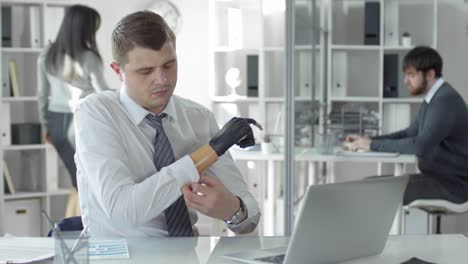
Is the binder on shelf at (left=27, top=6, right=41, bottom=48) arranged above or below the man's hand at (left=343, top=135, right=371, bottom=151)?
above

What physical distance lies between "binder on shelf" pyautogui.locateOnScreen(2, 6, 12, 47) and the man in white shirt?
3.21m

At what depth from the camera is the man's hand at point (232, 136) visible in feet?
6.36

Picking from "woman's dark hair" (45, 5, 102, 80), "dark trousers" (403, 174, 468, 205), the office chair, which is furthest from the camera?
"woman's dark hair" (45, 5, 102, 80)

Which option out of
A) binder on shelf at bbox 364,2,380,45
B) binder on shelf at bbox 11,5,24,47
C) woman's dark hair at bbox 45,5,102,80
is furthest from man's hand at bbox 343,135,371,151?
binder on shelf at bbox 11,5,24,47

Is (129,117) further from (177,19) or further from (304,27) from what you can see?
(177,19)

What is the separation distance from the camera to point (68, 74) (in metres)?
4.90

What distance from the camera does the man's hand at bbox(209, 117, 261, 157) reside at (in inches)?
76.3

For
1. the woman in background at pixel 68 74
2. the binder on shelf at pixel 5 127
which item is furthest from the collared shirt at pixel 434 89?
the binder on shelf at pixel 5 127

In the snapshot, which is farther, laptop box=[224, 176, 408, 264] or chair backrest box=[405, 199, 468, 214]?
chair backrest box=[405, 199, 468, 214]

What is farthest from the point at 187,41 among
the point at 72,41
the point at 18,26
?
the point at 18,26

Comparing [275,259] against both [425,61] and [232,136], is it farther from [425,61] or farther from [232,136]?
[425,61]

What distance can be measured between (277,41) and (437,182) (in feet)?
5.12

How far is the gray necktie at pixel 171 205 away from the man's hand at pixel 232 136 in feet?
0.58

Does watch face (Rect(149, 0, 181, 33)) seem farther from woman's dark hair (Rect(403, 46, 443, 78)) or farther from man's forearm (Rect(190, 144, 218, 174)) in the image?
man's forearm (Rect(190, 144, 218, 174))
